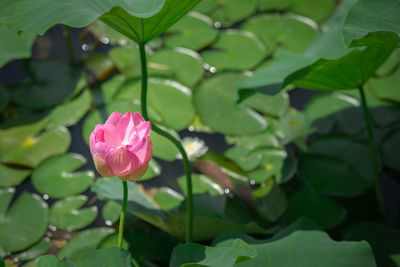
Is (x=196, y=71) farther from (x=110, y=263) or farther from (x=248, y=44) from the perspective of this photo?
(x=110, y=263)

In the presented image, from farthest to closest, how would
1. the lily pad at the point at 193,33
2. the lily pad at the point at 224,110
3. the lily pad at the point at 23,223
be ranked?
the lily pad at the point at 193,33, the lily pad at the point at 224,110, the lily pad at the point at 23,223

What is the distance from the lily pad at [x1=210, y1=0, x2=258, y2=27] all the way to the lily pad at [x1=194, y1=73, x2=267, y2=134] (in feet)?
1.32

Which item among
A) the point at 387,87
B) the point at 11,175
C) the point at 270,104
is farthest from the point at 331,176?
the point at 11,175

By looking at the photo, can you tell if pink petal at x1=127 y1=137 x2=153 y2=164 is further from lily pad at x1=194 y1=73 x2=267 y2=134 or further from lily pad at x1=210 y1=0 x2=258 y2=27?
lily pad at x1=210 y1=0 x2=258 y2=27

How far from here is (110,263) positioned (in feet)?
2.59

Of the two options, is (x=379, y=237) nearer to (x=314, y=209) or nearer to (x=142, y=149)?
(x=314, y=209)

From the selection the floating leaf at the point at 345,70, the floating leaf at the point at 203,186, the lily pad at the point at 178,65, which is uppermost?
the floating leaf at the point at 345,70

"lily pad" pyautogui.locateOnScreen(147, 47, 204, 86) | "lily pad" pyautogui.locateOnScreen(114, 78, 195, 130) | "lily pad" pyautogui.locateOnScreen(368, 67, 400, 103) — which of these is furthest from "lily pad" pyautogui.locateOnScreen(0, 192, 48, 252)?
"lily pad" pyautogui.locateOnScreen(368, 67, 400, 103)

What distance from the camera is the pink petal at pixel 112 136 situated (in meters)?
0.80

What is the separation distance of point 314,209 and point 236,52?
736mm

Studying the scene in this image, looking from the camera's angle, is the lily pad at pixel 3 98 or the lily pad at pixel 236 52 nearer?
the lily pad at pixel 3 98

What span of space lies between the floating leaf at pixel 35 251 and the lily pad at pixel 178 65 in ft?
2.33

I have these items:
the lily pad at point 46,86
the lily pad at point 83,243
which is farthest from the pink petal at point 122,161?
the lily pad at point 46,86

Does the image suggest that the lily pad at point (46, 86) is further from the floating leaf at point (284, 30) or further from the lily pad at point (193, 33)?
the floating leaf at point (284, 30)
